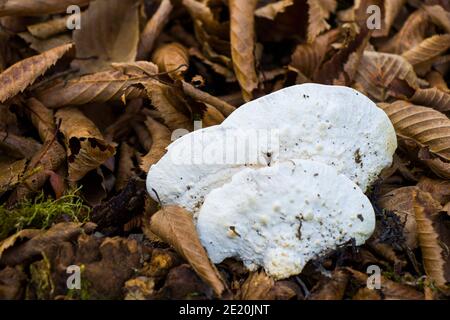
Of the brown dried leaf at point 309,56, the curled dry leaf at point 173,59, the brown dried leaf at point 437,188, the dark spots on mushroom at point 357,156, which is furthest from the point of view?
the brown dried leaf at point 309,56

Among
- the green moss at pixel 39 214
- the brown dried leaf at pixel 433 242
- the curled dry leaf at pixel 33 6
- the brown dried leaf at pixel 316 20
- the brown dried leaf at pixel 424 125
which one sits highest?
the curled dry leaf at pixel 33 6

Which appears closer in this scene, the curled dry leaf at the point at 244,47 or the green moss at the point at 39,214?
the green moss at the point at 39,214

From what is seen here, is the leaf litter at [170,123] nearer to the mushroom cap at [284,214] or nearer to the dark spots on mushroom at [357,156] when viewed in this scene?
the mushroom cap at [284,214]

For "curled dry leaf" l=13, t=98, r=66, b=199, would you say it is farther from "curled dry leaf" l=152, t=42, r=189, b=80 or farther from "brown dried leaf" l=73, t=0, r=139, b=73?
"curled dry leaf" l=152, t=42, r=189, b=80

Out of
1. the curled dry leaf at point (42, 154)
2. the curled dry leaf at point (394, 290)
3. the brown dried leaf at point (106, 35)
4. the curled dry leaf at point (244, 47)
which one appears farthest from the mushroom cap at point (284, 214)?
the brown dried leaf at point (106, 35)

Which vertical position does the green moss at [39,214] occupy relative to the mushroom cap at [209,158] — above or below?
below

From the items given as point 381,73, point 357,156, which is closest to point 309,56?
point 381,73

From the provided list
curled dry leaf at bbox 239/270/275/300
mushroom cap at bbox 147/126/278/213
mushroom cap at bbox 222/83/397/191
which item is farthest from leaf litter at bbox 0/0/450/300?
mushroom cap at bbox 222/83/397/191
